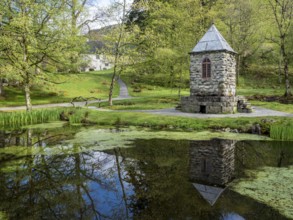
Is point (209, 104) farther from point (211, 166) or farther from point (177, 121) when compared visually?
point (211, 166)

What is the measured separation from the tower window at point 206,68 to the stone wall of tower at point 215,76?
244 millimetres

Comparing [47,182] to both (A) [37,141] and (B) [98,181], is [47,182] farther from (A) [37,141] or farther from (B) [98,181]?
(A) [37,141]

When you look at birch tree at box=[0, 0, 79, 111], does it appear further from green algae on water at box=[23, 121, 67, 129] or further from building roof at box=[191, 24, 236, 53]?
building roof at box=[191, 24, 236, 53]

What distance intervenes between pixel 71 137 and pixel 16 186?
7058 millimetres

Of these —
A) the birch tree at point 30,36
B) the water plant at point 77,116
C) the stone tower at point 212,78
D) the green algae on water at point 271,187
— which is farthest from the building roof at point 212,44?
the green algae on water at point 271,187

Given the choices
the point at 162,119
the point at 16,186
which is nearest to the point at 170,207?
the point at 16,186

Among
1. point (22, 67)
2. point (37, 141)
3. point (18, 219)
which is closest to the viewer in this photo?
point (18, 219)

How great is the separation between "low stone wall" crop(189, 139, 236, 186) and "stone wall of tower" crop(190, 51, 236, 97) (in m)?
A: 8.49

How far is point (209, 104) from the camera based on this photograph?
2173 cm

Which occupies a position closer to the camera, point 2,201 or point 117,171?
point 2,201

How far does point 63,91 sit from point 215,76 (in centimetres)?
2274

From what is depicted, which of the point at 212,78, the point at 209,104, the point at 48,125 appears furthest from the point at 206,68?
the point at 48,125

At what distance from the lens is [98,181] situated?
29.5 ft

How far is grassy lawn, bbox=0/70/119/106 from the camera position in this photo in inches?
1169
